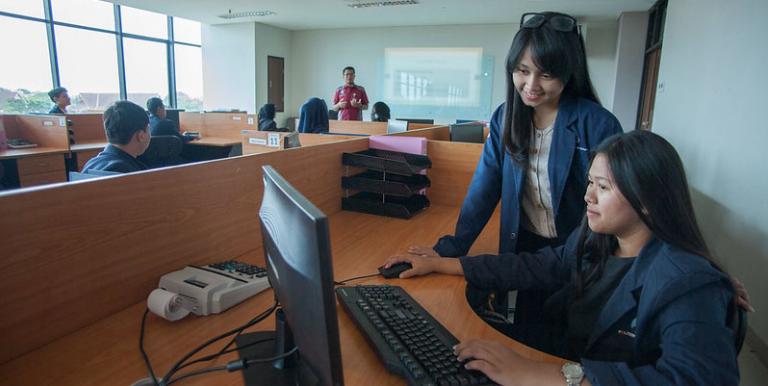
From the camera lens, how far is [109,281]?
3.17 ft

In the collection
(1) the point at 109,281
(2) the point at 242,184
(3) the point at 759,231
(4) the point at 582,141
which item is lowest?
(3) the point at 759,231

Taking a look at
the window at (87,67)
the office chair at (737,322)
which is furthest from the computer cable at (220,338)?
the window at (87,67)

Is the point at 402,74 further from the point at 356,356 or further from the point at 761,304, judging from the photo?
the point at 356,356

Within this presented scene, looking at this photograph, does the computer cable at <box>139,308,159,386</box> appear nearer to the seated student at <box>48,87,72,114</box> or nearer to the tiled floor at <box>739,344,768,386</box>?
the tiled floor at <box>739,344,768,386</box>

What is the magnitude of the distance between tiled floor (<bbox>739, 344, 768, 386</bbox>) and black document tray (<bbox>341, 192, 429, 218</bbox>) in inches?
57.4

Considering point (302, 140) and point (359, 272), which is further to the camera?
point (302, 140)

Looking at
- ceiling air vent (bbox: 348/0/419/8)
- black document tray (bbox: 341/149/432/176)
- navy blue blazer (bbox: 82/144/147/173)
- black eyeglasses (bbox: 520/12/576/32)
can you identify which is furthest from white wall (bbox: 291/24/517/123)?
black eyeglasses (bbox: 520/12/576/32)

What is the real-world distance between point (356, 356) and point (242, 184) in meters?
0.71

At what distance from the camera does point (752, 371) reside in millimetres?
1939

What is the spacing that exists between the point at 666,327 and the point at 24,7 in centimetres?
804

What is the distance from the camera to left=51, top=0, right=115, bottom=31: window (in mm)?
6579

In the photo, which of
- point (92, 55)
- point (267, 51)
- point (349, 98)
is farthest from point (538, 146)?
point (267, 51)

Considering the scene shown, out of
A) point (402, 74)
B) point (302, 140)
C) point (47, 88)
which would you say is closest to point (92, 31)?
point (47, 88)

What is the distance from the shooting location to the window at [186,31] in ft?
29.3
